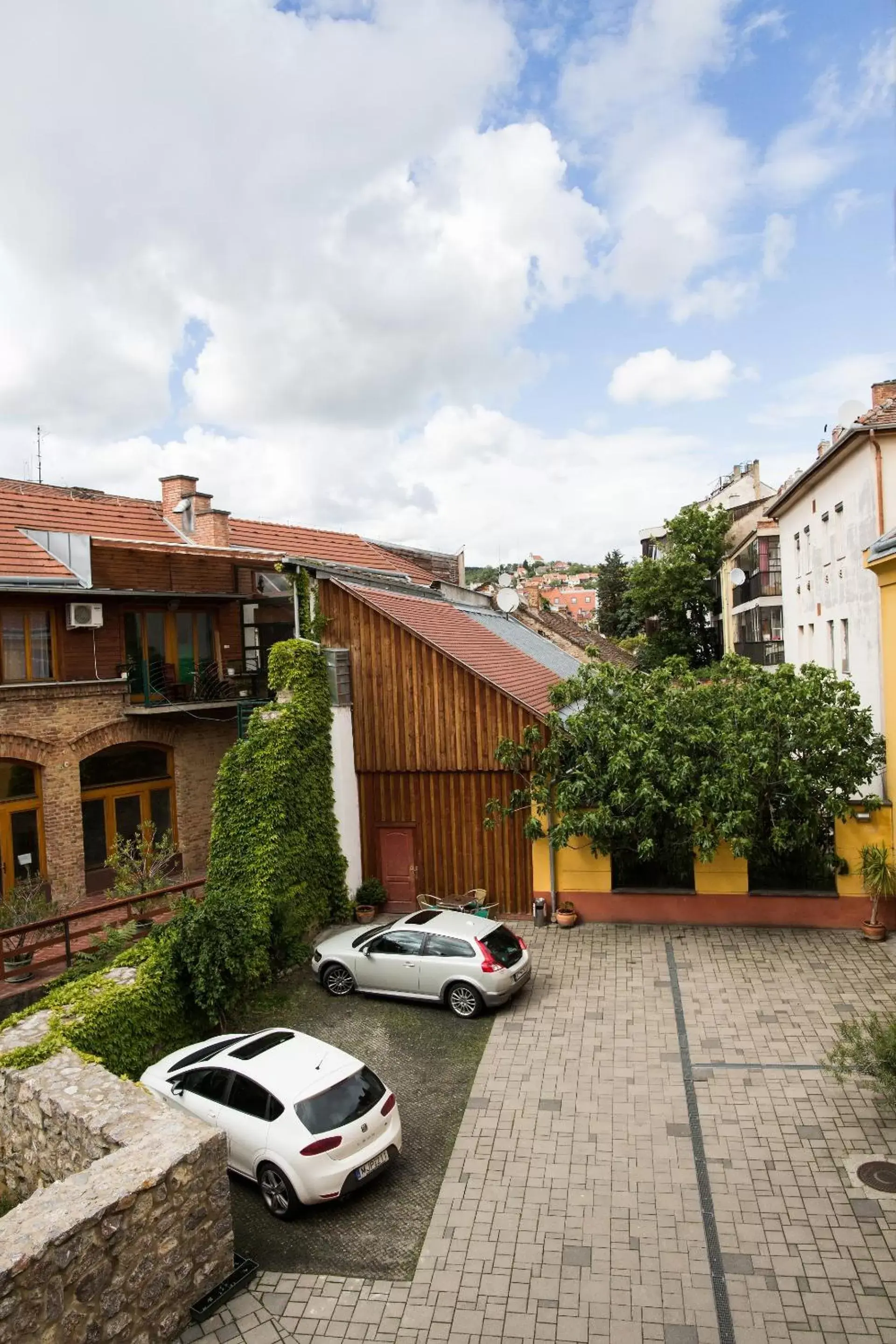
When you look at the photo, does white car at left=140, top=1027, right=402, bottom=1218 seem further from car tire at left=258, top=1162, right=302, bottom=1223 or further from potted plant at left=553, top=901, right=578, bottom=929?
potted plant at left=553, top=901, right=578, bottom=929

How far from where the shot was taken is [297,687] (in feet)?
52.4

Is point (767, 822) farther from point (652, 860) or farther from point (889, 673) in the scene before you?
point (889, 673)

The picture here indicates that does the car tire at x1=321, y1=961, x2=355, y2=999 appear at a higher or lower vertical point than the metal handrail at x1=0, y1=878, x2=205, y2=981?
lower

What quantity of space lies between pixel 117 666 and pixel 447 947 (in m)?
10.5

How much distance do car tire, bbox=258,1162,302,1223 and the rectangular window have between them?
11.8 m

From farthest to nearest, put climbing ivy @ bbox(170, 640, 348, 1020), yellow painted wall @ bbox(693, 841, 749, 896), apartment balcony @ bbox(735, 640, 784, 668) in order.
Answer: apartment balcony @ bbox(735, 640, 784, 668), yellow painted wall @ bbox(693, 841, 749, 896), climbing ivy @ bbox(170, 640, 348, 1020)

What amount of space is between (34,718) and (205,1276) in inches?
486

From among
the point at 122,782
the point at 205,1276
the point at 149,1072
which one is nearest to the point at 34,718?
the point at 122,782

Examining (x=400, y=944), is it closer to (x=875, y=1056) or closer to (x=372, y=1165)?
(x=372, y=1165)

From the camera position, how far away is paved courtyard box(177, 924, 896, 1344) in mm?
6684

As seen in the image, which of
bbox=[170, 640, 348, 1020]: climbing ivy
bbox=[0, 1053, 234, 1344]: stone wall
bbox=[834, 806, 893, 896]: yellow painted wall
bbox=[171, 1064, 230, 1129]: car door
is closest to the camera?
bbox=[0, 1053, 234, 1344]: stone wall

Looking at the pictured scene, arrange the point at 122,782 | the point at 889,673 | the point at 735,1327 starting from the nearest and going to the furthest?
1. the point at 735,1327
2. the point at 889,673
3. the point at 122,782

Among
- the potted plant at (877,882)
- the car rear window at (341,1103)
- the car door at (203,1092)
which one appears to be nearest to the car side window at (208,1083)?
the car door at (203,1092)

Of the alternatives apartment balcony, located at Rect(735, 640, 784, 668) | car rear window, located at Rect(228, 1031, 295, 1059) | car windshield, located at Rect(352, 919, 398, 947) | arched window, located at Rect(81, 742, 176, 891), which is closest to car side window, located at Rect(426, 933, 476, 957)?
car windshield, located at Rect(352, 919, 398, 947)
